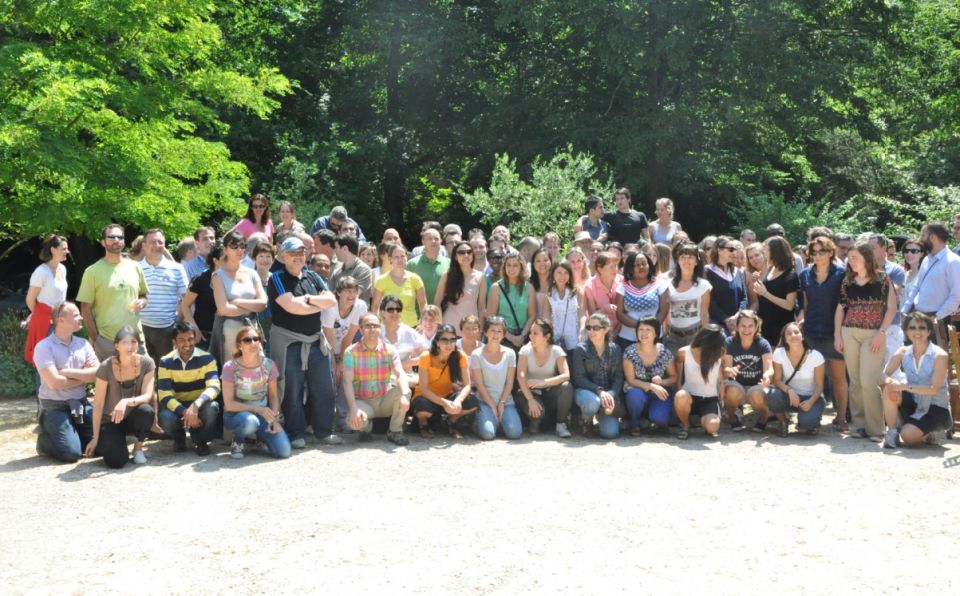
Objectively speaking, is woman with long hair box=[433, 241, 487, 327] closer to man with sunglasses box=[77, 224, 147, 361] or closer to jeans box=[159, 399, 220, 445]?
jeans box=[159, 399, 220, 445]

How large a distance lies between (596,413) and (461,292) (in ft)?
5.99

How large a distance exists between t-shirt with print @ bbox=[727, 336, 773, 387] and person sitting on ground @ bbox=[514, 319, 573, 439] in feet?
5.19

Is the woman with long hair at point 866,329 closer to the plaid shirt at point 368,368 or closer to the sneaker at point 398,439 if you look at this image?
the sneaker at point 398,439

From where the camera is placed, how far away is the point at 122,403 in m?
8.17

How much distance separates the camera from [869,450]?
862 cm

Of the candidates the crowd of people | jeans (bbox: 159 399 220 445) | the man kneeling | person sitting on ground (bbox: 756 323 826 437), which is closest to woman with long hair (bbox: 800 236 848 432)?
the crowd of people

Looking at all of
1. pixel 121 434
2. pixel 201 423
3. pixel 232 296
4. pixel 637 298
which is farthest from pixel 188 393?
pixel 637 298

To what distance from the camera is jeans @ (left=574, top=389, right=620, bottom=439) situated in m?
9.19

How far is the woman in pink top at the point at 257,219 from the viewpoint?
11164 millimetres

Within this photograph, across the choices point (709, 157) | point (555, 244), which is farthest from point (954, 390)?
point (709, 157)

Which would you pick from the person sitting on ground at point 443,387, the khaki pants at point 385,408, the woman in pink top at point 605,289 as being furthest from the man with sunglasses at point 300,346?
the woman in pink top at point 605,289

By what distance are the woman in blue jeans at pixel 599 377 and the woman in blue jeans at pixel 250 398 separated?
2.67 m

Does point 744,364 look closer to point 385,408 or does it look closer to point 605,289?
point 605,289

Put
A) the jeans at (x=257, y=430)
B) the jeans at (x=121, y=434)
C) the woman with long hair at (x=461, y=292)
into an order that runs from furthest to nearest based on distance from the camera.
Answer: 1. the woman with long hair at (x=461, y=292)
2. the jeans at (x=257, y=430)
3. the jeans at (x=121, y=434)
